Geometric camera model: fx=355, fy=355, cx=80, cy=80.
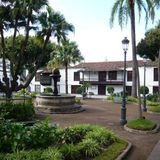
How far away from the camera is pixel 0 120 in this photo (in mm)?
11461

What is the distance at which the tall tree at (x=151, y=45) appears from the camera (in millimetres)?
48594

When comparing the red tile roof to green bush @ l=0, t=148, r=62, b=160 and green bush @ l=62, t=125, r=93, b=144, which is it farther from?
green bush @ l=0, t=148, r=62, b=160

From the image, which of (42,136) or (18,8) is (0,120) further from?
(18,8)

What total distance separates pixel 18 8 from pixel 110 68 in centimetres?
3637

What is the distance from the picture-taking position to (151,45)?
49906 mm

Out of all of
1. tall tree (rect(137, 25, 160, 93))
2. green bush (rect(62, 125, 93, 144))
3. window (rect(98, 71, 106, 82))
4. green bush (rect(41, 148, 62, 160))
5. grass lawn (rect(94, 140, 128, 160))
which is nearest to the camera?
green bush (rect(41, 148, 62, 160))

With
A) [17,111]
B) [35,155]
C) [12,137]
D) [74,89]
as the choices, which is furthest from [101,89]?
[35,155]

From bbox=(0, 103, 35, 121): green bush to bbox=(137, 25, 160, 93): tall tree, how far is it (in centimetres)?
3075

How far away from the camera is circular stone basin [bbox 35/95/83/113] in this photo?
26594 millimetres

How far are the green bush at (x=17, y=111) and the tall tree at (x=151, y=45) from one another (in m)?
30.7

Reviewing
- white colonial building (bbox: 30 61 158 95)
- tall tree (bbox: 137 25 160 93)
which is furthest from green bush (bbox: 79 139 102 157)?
white colonial building (bbox: 30 61 158 95)

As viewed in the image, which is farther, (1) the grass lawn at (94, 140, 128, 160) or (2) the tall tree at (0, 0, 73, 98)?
(2) the tall tree at (0, 0, 73, 98)

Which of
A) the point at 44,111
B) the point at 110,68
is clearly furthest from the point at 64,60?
the point at 44,111

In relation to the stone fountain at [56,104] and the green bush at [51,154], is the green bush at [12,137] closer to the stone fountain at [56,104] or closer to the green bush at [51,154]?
the green bush at [51,154]
